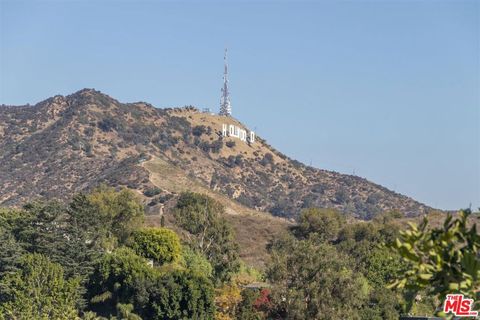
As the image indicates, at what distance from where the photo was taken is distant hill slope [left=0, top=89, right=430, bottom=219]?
152250mm

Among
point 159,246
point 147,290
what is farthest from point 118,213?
point 147,290

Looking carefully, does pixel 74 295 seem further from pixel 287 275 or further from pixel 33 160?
pixel 33 160

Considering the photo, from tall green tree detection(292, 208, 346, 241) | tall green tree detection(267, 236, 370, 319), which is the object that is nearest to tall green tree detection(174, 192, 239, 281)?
tall green tree detection(292, 208, 346, 241)

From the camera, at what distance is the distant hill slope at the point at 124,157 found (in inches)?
5994

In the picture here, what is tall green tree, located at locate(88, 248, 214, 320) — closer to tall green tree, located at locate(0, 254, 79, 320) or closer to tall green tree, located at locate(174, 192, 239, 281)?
tall green tree, located at locate(0, 254, 79, 320)

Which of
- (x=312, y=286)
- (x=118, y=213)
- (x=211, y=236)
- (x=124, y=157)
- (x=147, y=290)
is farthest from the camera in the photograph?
(x=124, y=157)

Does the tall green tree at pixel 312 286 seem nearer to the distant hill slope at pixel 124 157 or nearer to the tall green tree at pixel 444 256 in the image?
the tall green tree at pixel 444 256

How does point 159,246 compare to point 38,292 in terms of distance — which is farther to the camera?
point 159,246

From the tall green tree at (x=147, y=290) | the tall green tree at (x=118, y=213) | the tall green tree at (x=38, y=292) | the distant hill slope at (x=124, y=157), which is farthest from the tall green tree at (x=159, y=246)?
the distant hill slope at (x=124, y=157)

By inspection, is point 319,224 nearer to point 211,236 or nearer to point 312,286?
point 211,236

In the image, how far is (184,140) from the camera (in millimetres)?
187250

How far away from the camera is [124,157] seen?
166 metres

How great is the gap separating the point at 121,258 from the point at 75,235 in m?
5.10

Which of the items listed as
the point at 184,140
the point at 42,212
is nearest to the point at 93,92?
the point at 184,140
